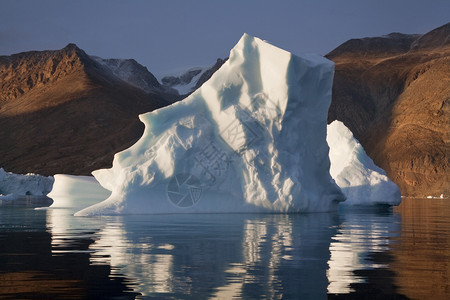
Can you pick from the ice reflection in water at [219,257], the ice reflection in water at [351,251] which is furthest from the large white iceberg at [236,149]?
the ice reflection in water at [351,251]

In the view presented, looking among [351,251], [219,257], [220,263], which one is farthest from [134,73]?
[220,263]

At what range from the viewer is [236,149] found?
22250 mm

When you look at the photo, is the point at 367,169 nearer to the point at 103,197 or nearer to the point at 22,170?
the point at 103,197

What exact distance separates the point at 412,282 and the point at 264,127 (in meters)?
14.9

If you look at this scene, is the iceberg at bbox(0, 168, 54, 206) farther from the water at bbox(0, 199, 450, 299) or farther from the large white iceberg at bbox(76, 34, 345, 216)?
the water at bbox(0, 199, 450, 299)

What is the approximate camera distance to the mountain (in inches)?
4740

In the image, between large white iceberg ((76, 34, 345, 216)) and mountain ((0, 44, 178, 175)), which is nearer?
large white iceberg ((76, 34, 345, 216))

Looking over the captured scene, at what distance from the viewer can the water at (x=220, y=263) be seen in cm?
729

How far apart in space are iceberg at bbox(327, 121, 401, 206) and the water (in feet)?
53.4

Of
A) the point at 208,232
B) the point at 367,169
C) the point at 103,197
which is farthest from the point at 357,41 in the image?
the point at 208,232

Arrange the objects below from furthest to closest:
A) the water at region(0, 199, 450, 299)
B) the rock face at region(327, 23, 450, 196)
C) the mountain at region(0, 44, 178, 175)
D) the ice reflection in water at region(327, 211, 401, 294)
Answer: the mountain at region(0, 44, 178, 175), the rock face at region(327, 23, 450, 196), the ice reflection in water at region(327, 211, 401, 294), the water at region(0, 199, 450, 299)

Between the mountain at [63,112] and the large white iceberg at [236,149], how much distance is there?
92671 millimetres

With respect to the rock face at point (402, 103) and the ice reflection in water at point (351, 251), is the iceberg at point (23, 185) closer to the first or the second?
the ice reflection in water at point (351, 251)

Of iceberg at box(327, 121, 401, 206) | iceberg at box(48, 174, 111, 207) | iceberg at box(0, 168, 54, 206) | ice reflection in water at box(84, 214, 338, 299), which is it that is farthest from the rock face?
ice reflection in water at box(84, 214, 338, 299)
